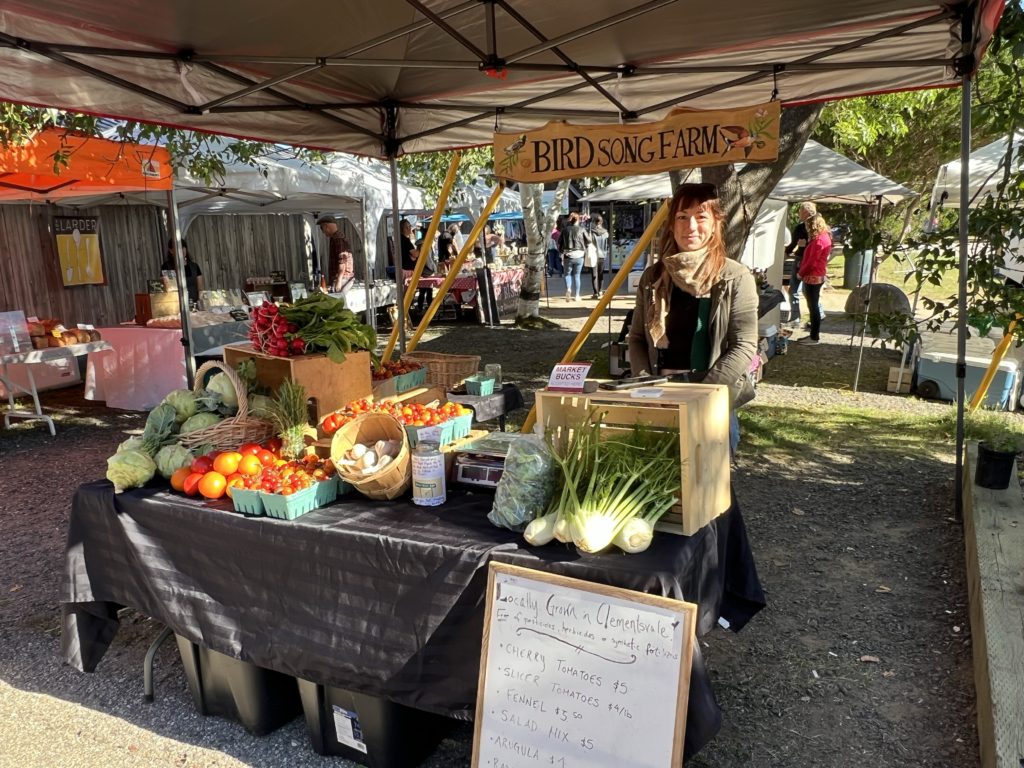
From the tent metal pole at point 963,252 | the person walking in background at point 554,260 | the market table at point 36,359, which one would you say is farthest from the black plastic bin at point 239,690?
the person walking in background at point 554,260

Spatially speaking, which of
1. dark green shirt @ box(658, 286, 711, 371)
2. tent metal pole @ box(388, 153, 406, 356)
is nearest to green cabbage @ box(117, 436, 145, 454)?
dark green shirt @ box(658, 286, 711, 371)

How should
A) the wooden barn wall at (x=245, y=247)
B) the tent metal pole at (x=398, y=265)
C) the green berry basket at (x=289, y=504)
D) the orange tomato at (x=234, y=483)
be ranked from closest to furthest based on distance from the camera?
the green berry basket at (x=289, y=504)
the orange tomato at (x=234, y=483)
the tent metal pole at (x=398, y=265)
the wooden barn wall at (x=245, y=247)

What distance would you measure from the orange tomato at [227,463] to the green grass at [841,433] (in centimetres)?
440

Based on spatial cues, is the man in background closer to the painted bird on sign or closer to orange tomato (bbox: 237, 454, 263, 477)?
the painted bird on sign

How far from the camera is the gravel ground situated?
8.84 ft

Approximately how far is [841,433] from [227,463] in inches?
216

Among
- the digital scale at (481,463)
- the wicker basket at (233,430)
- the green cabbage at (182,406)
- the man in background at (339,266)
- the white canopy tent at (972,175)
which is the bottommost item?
the digital scale at (481,463)

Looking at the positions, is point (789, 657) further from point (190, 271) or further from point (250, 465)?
point (190, 271)

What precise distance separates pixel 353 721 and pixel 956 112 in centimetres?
1718

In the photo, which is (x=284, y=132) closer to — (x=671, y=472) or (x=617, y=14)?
(x=617, y=14)

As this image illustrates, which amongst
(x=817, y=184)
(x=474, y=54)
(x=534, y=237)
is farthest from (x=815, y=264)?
(x=474, y=54)

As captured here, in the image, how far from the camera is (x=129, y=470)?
2.76 metres

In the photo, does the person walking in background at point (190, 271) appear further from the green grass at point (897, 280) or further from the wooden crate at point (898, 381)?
the green grass at point (897, 280)

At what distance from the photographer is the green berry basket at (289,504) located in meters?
2.43
